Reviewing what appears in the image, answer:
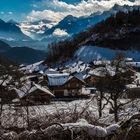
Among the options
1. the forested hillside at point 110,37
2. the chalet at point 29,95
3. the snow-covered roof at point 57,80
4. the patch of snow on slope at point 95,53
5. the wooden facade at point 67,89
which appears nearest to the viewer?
the chalet at point 29,95

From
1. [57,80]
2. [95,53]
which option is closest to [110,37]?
[95,53]

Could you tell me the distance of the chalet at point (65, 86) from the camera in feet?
200

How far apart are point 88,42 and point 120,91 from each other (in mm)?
130407

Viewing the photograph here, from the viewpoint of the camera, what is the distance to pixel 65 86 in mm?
61344

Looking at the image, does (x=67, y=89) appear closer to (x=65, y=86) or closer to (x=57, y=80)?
(x=65, y=86)

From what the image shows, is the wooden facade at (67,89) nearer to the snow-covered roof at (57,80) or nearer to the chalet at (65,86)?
the chalet at (65,86)

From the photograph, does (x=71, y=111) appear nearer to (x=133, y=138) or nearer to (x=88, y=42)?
(x=133, y=138)

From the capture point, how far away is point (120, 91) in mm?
23375

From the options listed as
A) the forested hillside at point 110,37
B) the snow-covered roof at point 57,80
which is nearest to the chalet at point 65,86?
the snow-covered roof at point 57,80

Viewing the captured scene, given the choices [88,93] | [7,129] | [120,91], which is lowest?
[88,93]

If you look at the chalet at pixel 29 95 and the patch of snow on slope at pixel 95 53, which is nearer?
the chalet at pixel 29 95

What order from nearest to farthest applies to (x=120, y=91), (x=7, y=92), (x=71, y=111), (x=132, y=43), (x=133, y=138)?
(x=133, y=138) < (x=71, y=111) < (x=7, y=92) < (x=120, y=91) < (x=132, y=43)

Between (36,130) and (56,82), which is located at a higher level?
(36,130)

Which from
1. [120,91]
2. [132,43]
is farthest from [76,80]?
[132,43]
